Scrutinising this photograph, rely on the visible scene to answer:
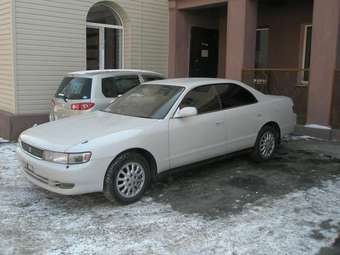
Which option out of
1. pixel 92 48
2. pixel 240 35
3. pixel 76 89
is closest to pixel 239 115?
pixel 76 89

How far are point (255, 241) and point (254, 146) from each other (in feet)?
9.55

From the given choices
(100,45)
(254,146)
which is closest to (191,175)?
(254,146)

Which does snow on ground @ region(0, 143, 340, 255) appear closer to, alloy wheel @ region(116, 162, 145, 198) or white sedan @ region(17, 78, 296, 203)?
alloy wheel @ region(116, 162, 145, 198)

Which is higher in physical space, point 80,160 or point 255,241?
point 80,160

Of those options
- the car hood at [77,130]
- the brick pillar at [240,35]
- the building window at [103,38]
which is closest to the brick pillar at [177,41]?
the building window at [103,38]

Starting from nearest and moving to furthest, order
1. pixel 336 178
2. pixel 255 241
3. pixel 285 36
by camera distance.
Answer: pixel 255 241 → pixel 336 178 → pixel 285 36

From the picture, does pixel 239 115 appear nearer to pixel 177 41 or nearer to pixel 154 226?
pixel 154 226

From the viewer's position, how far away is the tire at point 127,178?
4.85 metres

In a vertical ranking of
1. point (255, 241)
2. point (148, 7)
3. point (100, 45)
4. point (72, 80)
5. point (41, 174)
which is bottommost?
point (255, 241)

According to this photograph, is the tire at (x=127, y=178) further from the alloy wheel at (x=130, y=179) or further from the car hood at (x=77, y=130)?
the car hood at (x=77, y=130)

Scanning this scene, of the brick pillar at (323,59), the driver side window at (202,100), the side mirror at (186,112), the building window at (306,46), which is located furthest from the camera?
the building window at (306,46)

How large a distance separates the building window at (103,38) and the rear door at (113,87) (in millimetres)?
2864

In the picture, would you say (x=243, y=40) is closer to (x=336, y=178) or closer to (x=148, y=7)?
(x=148, y=7)

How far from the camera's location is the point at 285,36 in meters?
12.2
